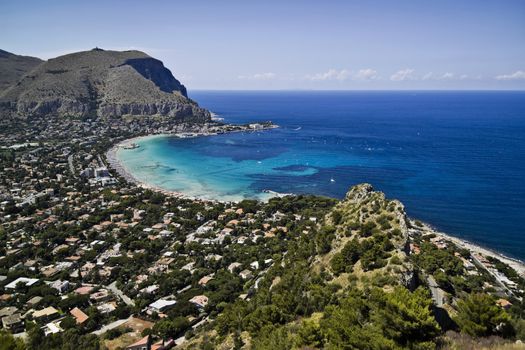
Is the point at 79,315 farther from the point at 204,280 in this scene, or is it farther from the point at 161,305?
the point at 204,280

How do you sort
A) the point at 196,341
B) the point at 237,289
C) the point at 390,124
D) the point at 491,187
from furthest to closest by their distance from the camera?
the point at 390,124 → the point at 491,187 → the point at 237,289 → the point at 196,341

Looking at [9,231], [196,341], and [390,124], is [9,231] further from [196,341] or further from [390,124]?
[390,124]

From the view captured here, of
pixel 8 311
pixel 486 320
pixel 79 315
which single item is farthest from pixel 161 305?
pixel 486 320

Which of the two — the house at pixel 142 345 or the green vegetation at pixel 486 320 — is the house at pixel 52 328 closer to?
the house at pixel 142 345

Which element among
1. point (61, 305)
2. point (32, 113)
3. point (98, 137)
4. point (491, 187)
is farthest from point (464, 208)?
point (32, 113)

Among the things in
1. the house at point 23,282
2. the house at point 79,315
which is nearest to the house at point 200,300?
the house at point 79,315

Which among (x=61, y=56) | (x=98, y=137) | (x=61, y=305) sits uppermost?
(x=61, y=56)
